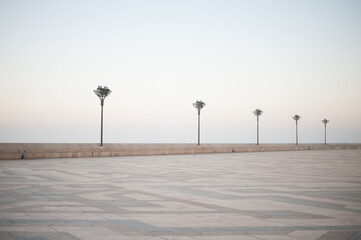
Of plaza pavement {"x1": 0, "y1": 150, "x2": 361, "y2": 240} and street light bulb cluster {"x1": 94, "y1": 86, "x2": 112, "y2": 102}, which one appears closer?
plaza pavement {"x1": 0, "y1": 150, "x2": 361, "y2": 240}

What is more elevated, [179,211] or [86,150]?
[86,150]

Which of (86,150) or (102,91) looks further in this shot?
(102,91)

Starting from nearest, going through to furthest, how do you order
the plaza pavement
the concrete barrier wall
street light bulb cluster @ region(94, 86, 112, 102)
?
the plaza pavement, the concrete barrier wall, street light bulb cluster @ region(94, 86, 112, 102)

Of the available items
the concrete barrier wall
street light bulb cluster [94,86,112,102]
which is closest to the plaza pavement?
the concrete barrier wall

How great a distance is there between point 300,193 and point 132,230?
5.94 m

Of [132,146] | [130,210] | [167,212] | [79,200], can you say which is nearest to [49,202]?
[79,200]

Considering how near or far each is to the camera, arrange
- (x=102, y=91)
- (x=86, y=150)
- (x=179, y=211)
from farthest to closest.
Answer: (x=102, y=91) → (x=86, y=150) → (x=179, y=211)

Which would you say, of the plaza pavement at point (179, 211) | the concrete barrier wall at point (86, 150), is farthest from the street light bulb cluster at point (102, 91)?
the plaza pavement at point (179, 211)

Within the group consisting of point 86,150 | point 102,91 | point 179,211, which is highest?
point 102,91

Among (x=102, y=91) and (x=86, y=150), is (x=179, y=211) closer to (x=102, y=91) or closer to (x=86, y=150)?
(x=86, y=150)

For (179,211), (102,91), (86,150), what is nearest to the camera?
(179,211)

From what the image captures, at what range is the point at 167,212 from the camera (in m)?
7.18

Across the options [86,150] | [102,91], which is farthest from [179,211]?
[102,91]

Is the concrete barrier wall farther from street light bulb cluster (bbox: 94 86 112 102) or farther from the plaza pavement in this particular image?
the plaza pavement
